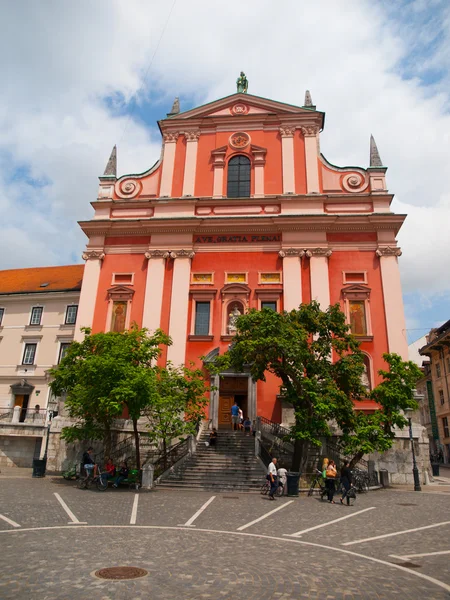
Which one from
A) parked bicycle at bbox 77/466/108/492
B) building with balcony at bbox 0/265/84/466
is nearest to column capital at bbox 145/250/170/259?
building with balcony at bbox 0/265/84/466

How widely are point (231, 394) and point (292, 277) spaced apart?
7.44 metres

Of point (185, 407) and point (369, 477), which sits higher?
point (185, 407)

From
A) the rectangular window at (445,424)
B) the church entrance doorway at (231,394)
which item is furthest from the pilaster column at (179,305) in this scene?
the rectangular window at (445,424)

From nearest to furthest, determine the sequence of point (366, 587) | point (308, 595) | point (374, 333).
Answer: point (308, 595) → point (366, 587) → point (374, 333)

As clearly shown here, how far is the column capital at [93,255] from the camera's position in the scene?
28.3 metres

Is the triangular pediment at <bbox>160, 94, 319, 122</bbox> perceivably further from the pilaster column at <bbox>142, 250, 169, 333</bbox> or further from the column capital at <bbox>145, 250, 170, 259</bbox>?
the pilaster column at <bbox>142, 250, 169, 333</bbox>

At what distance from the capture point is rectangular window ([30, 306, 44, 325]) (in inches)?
1410

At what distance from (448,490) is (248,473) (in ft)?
29.4

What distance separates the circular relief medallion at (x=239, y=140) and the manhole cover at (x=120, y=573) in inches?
1062

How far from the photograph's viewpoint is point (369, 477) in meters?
20.0

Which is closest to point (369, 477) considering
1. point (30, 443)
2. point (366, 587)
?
point (366, 587)

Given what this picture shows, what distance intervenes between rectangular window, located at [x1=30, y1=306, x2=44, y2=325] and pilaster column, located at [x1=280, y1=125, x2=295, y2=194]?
21285mm

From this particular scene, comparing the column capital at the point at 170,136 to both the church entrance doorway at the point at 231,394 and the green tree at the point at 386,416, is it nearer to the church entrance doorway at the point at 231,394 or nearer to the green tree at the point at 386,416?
the church entrance doorway at the point at 231,394

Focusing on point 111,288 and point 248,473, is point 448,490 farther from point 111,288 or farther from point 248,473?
point 111,288
